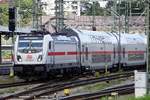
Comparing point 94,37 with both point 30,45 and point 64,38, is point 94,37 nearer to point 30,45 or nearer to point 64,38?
point 64,38

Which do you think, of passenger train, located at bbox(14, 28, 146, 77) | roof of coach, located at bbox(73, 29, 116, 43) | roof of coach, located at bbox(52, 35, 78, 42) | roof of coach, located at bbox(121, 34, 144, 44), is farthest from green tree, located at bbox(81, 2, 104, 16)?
roof of coach, located at bbox(52, 35, 78, 42)

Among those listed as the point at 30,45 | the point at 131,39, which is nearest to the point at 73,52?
the point at 30,45

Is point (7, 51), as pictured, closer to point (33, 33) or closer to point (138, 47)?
point (138, 47)

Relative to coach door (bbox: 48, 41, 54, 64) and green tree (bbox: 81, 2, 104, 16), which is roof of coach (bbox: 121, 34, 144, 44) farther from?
coach door (bbox: 48, 41, 54, 64)

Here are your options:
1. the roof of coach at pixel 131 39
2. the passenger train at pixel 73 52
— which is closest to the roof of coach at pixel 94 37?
the passenger train at pixel 73 52

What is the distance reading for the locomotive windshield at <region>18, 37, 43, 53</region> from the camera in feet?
102

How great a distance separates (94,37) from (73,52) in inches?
210

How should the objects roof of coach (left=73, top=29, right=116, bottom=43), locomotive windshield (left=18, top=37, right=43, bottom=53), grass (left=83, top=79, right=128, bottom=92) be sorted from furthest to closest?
roof of coach (left=73, top=29, right=116, bottom=43)
locomotive windshield (left=18, top=37, right=43, bottom=53)
grass (left=83, top=79, right=128, bottom=92)

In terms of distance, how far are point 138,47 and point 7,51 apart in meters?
36.1

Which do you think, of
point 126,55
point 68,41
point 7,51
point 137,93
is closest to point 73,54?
point 68,41

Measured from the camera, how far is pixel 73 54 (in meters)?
34.8

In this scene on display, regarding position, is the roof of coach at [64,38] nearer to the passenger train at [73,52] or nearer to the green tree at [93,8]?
the passenger train at [73,52]

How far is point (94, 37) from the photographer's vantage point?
39.8 meters

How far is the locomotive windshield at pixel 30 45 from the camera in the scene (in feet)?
102
